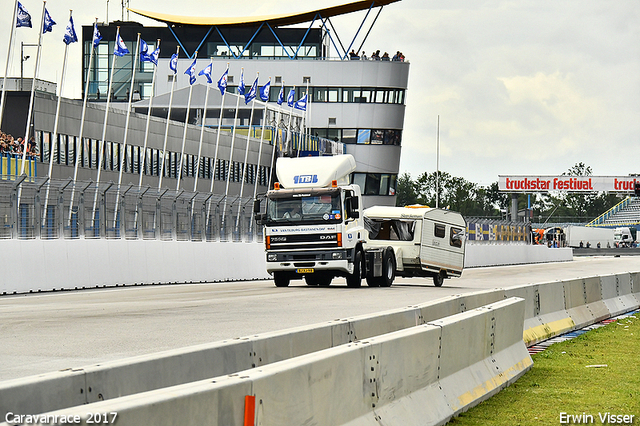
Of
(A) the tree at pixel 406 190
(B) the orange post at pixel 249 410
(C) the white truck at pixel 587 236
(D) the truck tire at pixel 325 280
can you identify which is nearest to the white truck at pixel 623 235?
(C) the white truck at pixel 587 236

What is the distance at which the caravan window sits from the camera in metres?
33.1

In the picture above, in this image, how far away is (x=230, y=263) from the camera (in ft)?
110

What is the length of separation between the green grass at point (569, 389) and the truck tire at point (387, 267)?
14.6 metres

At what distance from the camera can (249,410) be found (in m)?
4.83

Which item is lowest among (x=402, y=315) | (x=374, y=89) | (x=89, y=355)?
(x=89, y=355)

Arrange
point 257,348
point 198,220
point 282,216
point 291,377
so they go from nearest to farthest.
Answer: point 291,377 < point 257,348 < point 282,216 < point 198,220

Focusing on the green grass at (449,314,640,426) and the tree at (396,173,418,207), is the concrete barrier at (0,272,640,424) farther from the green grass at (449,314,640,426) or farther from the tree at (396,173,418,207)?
the tree at (396,173,418,207)

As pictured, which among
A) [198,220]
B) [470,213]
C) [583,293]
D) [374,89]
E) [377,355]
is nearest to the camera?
[377,355]

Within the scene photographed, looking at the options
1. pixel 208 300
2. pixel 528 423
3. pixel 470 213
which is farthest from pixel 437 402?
pixel 470 213

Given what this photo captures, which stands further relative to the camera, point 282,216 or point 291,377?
point 282,216

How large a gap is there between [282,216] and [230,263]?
7.25m

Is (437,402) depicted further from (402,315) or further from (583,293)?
(583,293)

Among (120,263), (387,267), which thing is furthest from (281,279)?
(120,263)

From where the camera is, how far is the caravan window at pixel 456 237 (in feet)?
109
